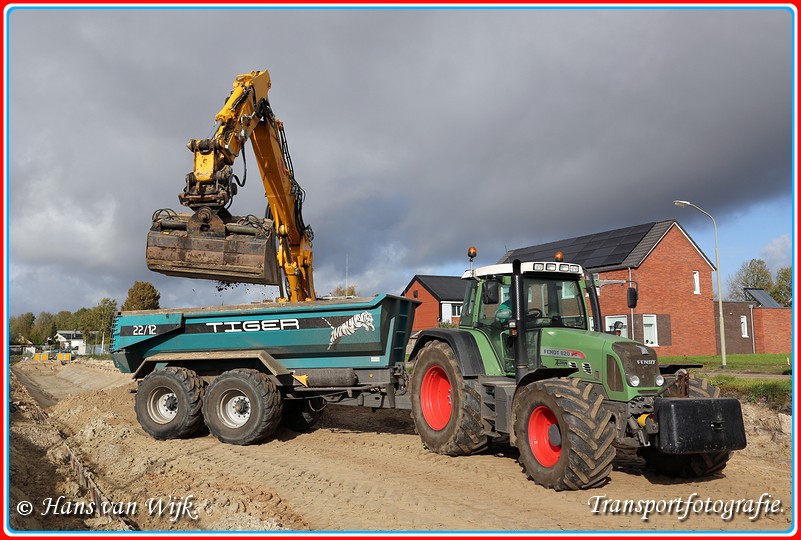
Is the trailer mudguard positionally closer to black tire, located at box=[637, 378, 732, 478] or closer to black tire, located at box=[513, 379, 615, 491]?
black tire, located at box=[637, 378, 732, 478]

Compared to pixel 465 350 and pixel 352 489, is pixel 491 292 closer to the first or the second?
pixel 465 350

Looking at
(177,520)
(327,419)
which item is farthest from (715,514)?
(327,419)

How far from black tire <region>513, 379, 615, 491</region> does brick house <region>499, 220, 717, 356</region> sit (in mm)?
21658

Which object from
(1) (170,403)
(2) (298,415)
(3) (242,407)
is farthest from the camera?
(2) (298,415)

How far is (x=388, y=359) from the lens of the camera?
923 cm

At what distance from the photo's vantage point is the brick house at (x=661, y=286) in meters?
28.3

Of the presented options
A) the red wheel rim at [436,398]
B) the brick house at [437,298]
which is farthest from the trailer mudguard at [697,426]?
the brick house at [437,298]

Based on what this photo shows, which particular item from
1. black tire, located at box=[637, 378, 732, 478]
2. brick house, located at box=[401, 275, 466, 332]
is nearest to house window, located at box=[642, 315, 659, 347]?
brick house, located at box=[401, 275, 466, 332]

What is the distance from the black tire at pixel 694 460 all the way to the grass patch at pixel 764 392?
4.52m

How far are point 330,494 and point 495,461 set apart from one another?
242 cm

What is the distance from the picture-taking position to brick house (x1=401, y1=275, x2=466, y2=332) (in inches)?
1593

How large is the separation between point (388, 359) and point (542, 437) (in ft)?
10.3

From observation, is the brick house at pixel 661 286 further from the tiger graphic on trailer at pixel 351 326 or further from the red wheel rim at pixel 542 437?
the red wheel rim at pixel 542 437

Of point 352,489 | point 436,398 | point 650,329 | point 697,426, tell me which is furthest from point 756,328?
point 352,489
